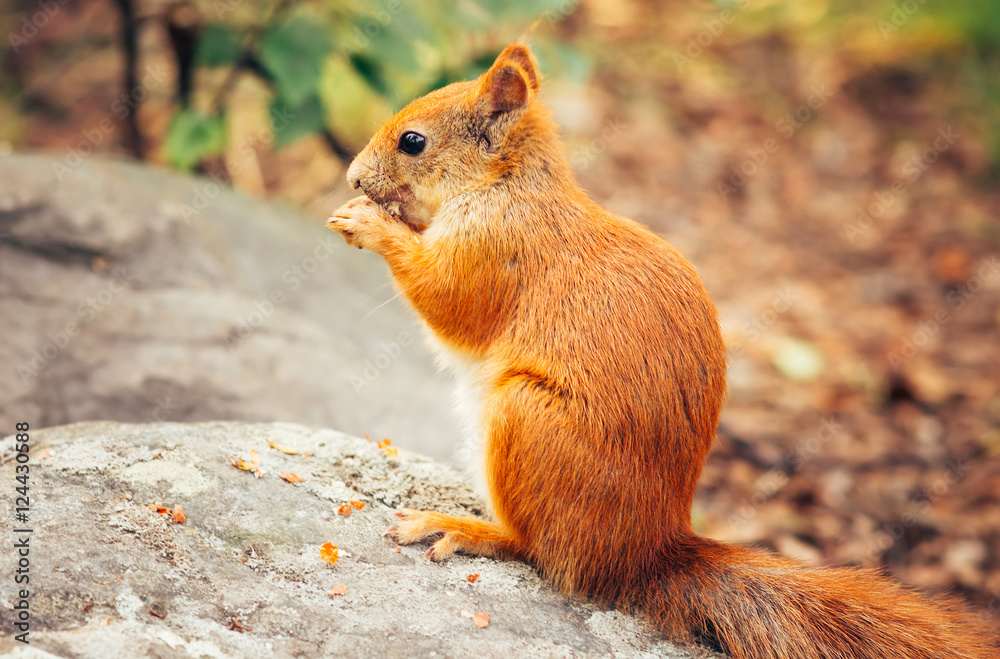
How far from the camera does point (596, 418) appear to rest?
2.66 m

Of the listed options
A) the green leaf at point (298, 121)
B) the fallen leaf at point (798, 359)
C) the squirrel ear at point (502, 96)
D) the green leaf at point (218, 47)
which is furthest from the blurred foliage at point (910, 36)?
the squirrel ear at point (502, 96)

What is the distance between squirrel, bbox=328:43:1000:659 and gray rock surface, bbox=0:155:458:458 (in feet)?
5.07

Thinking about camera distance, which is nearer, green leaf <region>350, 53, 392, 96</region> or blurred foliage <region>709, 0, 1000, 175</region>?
green leaf <region>350, 53, 392, 96</region>

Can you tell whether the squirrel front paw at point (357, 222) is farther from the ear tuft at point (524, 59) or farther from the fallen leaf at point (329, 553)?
the fallen leaf at point (329, 553)

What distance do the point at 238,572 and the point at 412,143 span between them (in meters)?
1.65

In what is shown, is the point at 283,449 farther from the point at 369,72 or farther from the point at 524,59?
the point at 369,72

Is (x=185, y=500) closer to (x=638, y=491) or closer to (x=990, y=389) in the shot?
(x=638, y=491)

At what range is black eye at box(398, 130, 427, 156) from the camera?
323 centimetres

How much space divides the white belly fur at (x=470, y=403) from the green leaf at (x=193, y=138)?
8.81ft

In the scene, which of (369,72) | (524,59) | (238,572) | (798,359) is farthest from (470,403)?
(798,359)

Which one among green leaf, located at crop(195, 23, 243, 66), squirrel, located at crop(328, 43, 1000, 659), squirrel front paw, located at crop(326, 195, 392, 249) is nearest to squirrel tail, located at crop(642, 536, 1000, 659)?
squirrel, located at crop(328, 43, 1000, 659)

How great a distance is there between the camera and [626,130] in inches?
353

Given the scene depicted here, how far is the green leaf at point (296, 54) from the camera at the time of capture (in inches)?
181

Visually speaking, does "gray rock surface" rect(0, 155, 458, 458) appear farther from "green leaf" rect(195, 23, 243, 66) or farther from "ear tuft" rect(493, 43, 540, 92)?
"ear tuft" rect(493, 43, 540, 92)
